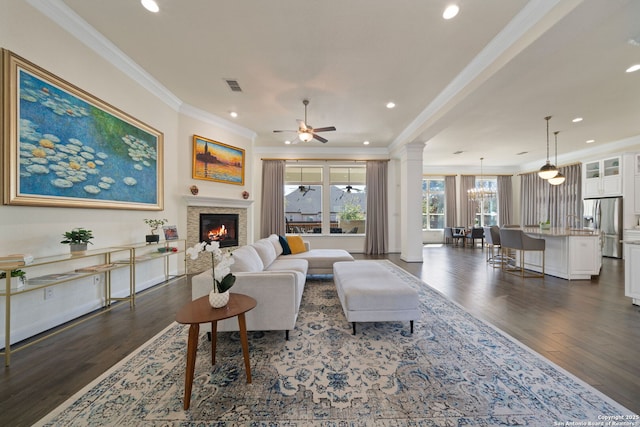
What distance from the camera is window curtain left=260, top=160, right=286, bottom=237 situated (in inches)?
279

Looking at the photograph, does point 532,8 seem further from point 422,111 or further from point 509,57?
point 422,111

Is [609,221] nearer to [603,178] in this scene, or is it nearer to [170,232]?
[603,178]

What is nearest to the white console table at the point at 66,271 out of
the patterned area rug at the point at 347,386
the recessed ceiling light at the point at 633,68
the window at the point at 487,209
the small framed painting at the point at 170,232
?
the small framed painting at the point at 170,232

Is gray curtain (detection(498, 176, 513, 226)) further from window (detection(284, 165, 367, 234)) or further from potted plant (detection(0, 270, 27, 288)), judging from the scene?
potted plant (detection(0, 270, 27, 288))

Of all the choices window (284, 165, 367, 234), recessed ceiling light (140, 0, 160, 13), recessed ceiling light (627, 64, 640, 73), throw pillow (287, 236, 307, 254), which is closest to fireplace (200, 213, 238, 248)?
throw pillow (287, 236, 307, 254)

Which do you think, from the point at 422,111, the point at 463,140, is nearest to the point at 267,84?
the point at 422,111

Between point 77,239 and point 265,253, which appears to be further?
point 265,253

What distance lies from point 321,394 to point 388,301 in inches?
41.3

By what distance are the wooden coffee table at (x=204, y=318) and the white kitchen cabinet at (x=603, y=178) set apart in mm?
9471

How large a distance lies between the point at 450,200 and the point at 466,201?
59cm

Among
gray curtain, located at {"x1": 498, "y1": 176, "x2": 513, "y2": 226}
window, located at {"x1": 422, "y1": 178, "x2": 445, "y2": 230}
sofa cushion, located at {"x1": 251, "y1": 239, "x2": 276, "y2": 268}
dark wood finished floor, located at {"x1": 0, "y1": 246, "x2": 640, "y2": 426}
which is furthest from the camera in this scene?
window, located at {"x1": 422, "y1": 178, "x2": 445, "y2": 230}

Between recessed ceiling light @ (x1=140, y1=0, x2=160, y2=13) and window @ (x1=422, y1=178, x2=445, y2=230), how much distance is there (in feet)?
32.3

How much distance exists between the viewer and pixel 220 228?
550 cm

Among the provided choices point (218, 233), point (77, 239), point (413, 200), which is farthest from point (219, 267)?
point (413, 200)
